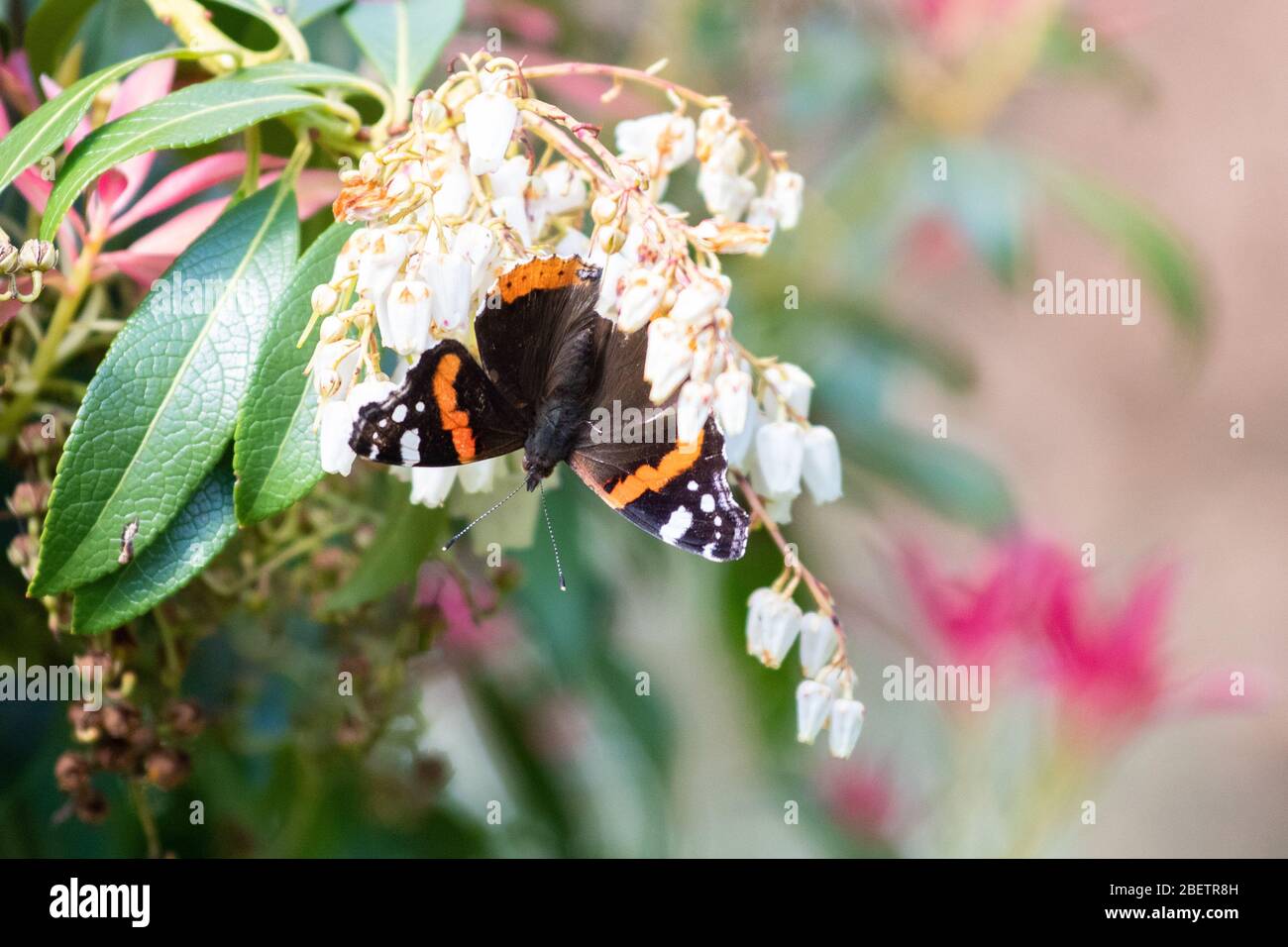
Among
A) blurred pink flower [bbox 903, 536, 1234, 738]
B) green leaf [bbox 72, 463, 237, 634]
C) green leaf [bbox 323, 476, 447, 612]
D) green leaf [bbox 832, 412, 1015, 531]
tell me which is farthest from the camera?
green leaf [bbox 832, 412, 1015, 531]

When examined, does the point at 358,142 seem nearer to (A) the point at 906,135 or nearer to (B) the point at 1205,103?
(A) the point at 906,135

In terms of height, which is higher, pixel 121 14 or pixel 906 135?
pixel 906 135

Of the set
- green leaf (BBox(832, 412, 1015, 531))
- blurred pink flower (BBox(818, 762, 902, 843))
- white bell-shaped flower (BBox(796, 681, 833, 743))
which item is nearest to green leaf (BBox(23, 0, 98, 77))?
white bell-shaped flower (BBox(796, 681, 833, 743))

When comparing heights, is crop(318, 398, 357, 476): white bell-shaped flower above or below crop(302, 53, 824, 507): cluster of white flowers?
below

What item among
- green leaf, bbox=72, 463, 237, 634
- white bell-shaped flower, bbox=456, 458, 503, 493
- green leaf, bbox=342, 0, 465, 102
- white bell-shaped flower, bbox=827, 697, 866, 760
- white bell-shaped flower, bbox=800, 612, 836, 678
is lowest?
white bell-shaped flower, bbox=827, 697, 866, 760

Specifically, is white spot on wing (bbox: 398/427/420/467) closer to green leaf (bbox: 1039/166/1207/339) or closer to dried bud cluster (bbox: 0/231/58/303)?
dried bud cluster (bbox: 0/231/58/303)
